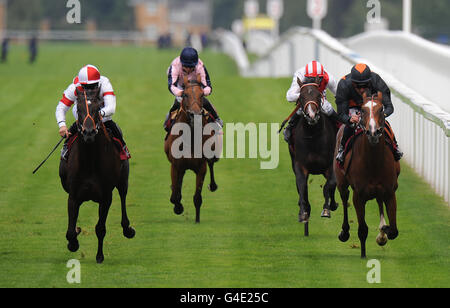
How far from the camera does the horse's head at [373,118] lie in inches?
441

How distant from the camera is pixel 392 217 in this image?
12.0 meters

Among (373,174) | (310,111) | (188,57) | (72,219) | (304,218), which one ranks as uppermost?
(188,57)

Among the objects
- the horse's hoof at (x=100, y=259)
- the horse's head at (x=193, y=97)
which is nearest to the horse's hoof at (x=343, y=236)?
the horse's head at (x=193, y=97)

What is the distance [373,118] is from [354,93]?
168cm

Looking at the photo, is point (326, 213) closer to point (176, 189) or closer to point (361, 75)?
point (176, 189)

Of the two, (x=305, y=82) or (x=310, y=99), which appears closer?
(x=310, y=99)

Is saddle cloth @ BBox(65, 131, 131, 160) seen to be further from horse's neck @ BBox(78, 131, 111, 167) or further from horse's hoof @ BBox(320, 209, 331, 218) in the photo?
horse's hoof @ BBox(320, 209, 331, 218)

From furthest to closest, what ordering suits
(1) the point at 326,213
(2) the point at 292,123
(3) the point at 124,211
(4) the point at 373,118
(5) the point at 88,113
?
(2) the point at 292,123 → (1) the point at 326,213 → (3) the point at 124,211 → (5) the point at 88,113 → (4) the point at 373,118

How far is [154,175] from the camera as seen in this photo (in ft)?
60.6

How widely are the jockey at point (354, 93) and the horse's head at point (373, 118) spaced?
0.75 meters

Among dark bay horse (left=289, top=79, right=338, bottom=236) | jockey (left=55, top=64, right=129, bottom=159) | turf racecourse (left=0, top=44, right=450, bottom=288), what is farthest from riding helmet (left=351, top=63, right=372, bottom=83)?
jockey (left=55, top=64, right=129, bottom=159)

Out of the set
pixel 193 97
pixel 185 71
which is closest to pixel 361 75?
pixel 193 97

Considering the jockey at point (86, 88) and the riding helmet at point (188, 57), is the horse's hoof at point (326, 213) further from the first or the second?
the jockey at point (86, 88)

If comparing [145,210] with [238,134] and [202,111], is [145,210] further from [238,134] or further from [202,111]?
[238,134]
